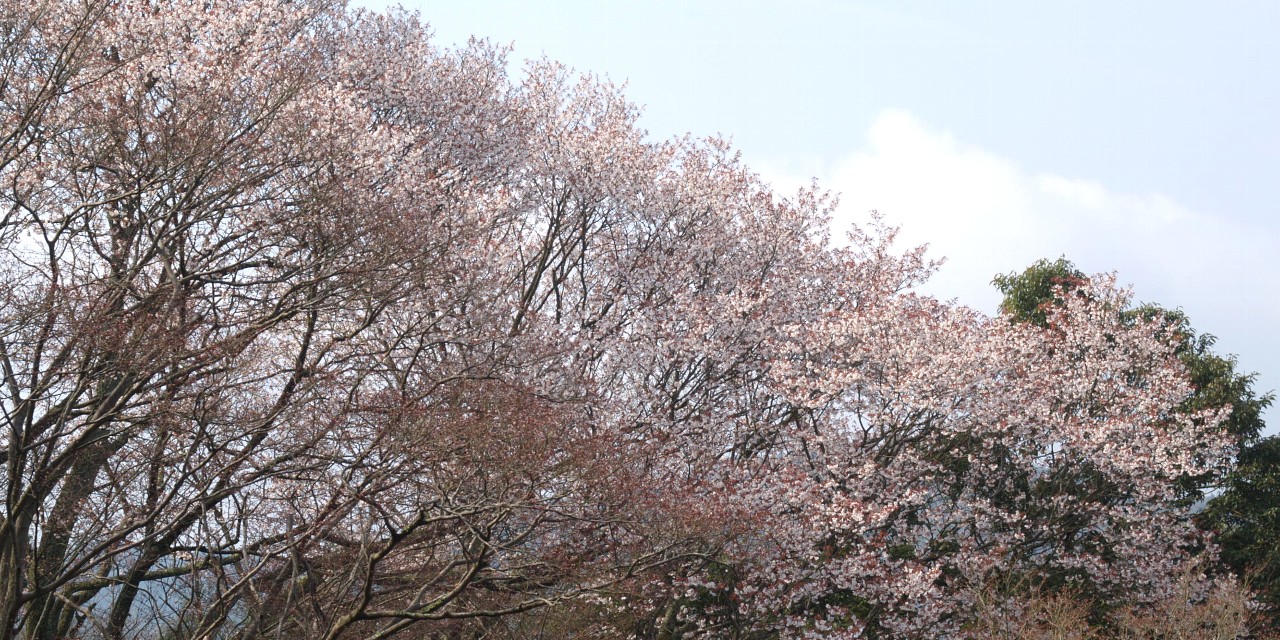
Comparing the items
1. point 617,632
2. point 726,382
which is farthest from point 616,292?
point 617,632

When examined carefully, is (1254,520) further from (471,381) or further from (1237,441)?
(471,381)

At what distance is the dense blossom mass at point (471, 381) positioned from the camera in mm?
14242

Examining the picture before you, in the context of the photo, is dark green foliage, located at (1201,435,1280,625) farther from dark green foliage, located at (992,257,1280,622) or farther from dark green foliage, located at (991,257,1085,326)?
dark green foliage, located at (991,257,1085,326)

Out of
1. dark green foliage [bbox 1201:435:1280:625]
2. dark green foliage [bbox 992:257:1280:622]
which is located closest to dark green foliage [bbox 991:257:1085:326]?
dark green foliage [bbox 992:257:1280:622]

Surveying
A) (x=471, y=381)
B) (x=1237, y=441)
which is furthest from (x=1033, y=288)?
(x=471, y=381)

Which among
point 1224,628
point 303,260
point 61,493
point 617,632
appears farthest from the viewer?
point 1224,628

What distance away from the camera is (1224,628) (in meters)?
21.3

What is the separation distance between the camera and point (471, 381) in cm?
1647

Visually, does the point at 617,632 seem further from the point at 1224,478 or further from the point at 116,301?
the point at 1224,478

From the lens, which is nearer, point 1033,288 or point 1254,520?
point 1254,520

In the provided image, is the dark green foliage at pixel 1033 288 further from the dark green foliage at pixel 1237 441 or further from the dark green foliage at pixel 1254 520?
the dark green foliage at pixel 1254 520

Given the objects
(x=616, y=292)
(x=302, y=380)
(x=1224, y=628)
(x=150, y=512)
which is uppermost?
(x=616, y=292)

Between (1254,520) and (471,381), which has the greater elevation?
(471,381)

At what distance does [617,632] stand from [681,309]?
637 centimetres
